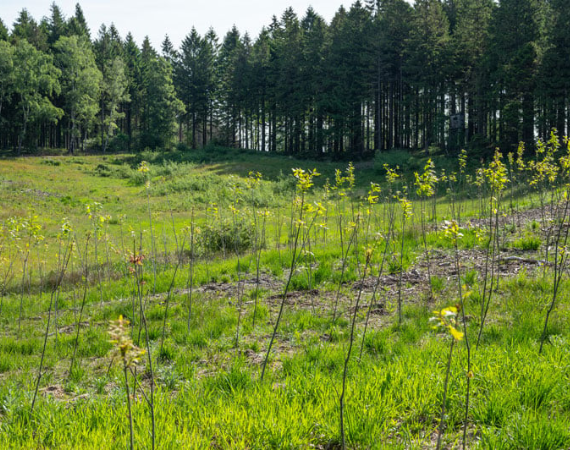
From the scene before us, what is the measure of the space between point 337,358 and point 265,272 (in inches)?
185

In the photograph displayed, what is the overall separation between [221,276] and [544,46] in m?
31.6

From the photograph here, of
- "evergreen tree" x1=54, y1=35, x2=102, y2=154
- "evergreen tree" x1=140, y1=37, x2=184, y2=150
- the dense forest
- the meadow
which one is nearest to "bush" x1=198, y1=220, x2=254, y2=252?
the meadow

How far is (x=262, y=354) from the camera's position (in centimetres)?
482

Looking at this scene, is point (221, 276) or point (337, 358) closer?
point (337, 358)

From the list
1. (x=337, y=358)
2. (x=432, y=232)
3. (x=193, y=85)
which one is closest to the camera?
(x=337, y=358)

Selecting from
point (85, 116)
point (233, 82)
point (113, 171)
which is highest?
point (233, 82)

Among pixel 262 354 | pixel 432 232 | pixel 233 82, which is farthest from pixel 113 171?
pixel 262 354

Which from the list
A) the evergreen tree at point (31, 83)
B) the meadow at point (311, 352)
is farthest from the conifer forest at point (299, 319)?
the evergreen tree at point (31, 83)

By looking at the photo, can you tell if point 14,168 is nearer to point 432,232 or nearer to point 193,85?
point 193,85

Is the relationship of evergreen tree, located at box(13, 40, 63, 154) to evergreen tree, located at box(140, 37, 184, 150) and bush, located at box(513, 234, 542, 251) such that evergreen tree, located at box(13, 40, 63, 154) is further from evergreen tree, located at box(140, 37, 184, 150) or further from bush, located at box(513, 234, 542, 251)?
bush, located at box(513, 234, 542, 251)

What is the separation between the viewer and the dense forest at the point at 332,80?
29.8 meters

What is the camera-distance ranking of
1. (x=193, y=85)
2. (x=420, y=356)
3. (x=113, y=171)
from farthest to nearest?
(x=193, y=85)
(x=113, y=171)
(x=420, y=356)

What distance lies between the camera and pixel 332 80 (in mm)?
44750

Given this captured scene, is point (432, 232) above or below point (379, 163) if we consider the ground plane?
below
